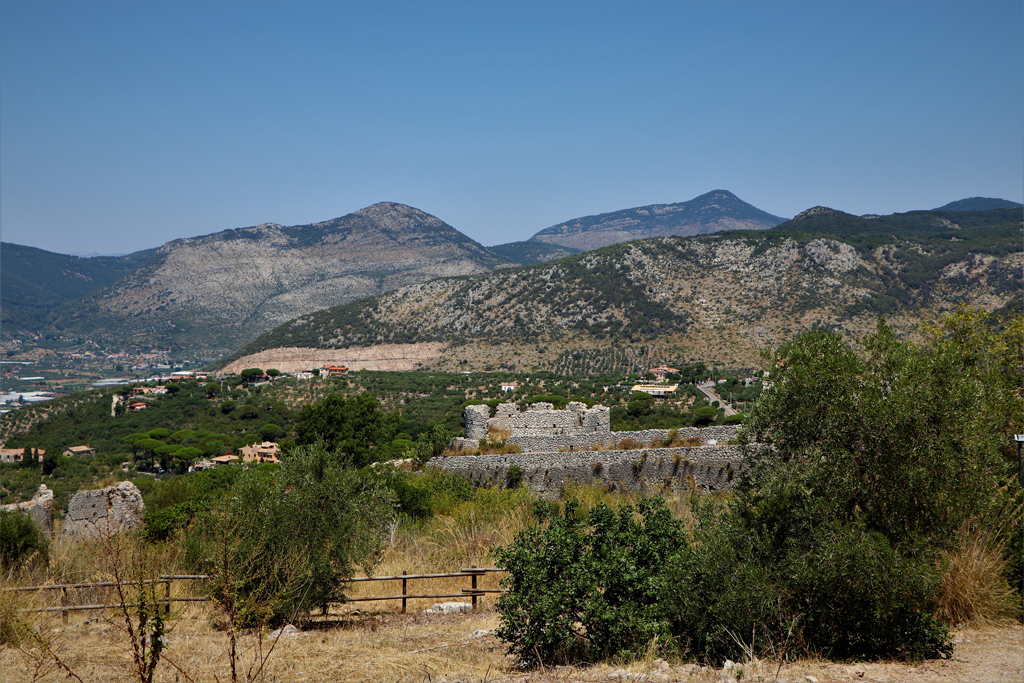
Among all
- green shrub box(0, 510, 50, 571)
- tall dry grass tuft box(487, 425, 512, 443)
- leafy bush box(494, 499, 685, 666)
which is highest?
leafy bush box(494, 499, 685, 666)

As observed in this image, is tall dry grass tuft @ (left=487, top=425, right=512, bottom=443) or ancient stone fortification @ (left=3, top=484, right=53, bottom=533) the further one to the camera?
tall dry grass tuft @ (left=487, top=425, right=512, bottom=443)

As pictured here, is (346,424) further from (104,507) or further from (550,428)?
(104,507)

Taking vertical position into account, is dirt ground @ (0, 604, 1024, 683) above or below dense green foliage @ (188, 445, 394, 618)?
below

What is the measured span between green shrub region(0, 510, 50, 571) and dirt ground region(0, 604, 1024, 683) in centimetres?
303

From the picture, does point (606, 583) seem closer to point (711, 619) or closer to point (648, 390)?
point (711, 619)

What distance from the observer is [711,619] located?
7.80 meters

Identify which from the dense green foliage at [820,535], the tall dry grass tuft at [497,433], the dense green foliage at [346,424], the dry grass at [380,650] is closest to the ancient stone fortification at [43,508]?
the dry grass at [380,650]

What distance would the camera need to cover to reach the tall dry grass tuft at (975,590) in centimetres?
840

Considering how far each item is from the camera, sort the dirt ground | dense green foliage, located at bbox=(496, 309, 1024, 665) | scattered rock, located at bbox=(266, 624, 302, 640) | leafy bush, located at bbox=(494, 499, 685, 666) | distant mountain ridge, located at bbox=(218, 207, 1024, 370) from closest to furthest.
→ the dirt ground
dense green foliage, located at bbox=(496, 309, 1024, 665)
leafy bush, located at bbox=(494, 499, 685, 666)
scattered rock, located at bbox=(266, 624, 302, 640)
distant mountain ridge, located at bbox=(218, 207, 1024, 370)

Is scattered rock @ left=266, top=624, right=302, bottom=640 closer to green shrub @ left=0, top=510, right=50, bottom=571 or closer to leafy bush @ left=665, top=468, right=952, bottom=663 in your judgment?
leafy bush @ left=665, top=468, right=952, bottom=663

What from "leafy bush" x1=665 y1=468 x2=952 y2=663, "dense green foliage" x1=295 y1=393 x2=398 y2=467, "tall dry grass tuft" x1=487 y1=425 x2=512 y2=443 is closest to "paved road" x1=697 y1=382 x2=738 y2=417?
"dense green foliage" x1=295 y1=393 x2=398 y2=467

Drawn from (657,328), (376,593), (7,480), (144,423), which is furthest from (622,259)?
(376,593)

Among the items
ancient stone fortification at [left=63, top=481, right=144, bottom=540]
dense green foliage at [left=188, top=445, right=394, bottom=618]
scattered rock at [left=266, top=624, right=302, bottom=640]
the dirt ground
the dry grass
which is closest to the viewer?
the dirt ground

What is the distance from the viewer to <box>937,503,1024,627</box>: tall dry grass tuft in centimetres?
840
